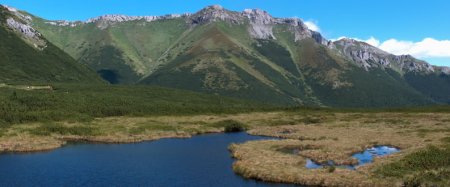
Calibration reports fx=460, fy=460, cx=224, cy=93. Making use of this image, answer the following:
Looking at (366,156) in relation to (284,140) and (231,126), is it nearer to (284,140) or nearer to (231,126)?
Answer: (284,140)

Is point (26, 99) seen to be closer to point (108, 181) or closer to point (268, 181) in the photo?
point (108, 181)

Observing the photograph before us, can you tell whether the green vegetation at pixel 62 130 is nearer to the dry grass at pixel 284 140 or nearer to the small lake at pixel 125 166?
the dry grass at pixel 284 140

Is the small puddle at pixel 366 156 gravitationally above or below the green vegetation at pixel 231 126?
A: below

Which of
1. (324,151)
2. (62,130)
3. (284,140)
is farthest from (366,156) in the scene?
(62,130)

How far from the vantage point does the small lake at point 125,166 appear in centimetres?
7475

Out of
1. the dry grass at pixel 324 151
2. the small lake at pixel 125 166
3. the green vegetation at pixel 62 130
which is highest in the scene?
the green vegetation at pixel 62 130

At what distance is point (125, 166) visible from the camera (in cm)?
8981

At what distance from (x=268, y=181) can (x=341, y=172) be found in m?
11.9

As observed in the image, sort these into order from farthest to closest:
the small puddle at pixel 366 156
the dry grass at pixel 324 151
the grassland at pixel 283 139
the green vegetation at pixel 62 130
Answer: the green vegetation at pixel 62 130
the small puddle at pixel 366 156
the grassland at pixel 283 139
the dry grass at pixel 324 151

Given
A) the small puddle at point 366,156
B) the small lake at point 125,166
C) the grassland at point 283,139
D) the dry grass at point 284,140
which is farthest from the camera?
the small puddle at point 366,156

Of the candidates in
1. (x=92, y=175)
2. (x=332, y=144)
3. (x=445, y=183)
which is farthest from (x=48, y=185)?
(x=332, y=144)

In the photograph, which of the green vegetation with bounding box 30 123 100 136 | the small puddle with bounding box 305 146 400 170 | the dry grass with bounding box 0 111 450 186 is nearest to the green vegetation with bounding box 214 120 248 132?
the dry grass with bounding box 0 111 450 186

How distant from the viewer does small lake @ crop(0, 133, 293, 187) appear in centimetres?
7475

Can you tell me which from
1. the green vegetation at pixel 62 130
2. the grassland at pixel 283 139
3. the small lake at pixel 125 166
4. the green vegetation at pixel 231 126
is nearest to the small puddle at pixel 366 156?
the grassland at pixel 283 139
